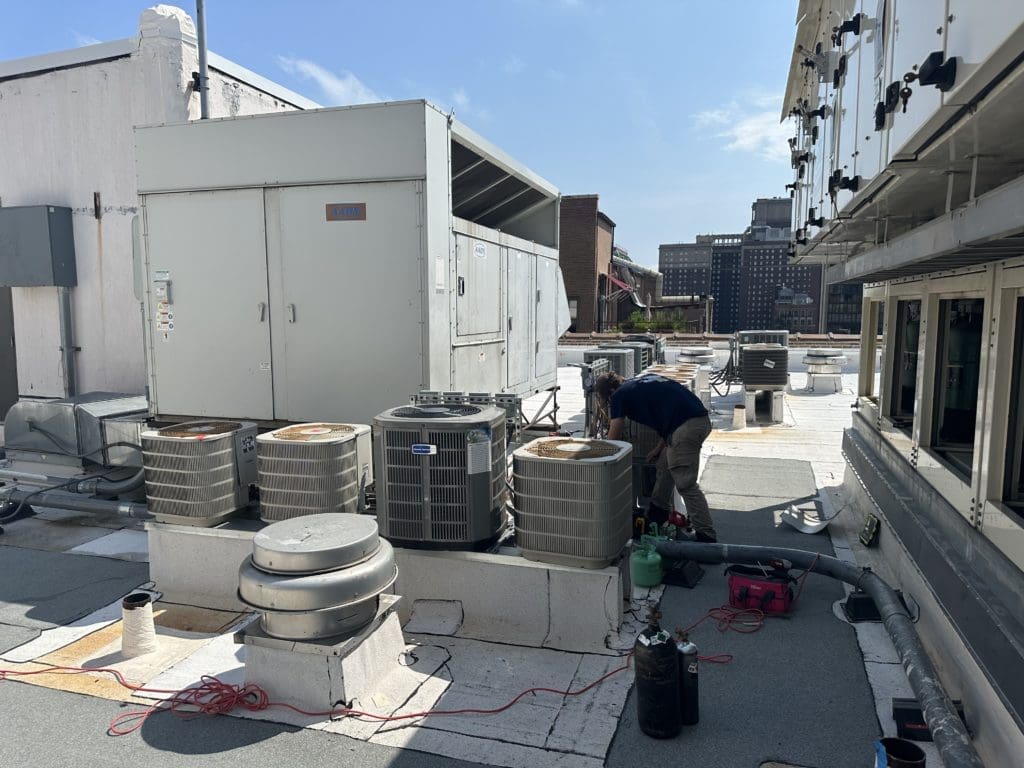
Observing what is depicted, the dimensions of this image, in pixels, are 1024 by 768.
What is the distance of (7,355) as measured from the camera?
10336mm

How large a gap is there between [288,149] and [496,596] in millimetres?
3720

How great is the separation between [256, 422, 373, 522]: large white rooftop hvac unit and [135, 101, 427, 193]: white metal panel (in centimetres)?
205

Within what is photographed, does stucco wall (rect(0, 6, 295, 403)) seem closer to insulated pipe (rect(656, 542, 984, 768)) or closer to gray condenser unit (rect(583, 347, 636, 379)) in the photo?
gray condenser unit (rect(583, 347, 636, 379))

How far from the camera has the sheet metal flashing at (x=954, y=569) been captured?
9.82 ft

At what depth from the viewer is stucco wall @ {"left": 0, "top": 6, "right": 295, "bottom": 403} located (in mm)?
8594

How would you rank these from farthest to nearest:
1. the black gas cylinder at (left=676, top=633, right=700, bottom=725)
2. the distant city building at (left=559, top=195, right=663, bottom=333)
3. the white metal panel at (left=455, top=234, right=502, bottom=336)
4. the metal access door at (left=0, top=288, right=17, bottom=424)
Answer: the distant city building at (left=559, top=195, right=663, bottom=333), the metal access door at (left=0, top=288, right=17, bottom=424), the white metal panel at (left=455, top=234, right=502, bottom=336), the black gas cylinder at (left=676, top=633, right=700, bottom=725)

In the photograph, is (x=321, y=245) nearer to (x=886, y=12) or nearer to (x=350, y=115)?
(x=350, y=115)

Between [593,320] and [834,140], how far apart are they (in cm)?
2636

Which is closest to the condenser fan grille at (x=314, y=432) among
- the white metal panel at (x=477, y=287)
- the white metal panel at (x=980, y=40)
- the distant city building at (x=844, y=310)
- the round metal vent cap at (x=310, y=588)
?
the round metal vent cap at (x=310, y=588)

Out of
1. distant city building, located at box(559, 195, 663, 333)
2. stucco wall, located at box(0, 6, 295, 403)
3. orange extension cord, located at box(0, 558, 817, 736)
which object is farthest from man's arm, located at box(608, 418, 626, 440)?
distant city building, located at box(559, 195, 663, 333)

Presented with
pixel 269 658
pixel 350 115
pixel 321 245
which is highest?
pixel 350 115

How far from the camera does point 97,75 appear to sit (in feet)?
29.1

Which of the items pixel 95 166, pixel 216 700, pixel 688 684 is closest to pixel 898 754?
pixel 688 684

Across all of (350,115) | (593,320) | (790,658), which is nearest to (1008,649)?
(790,658)
